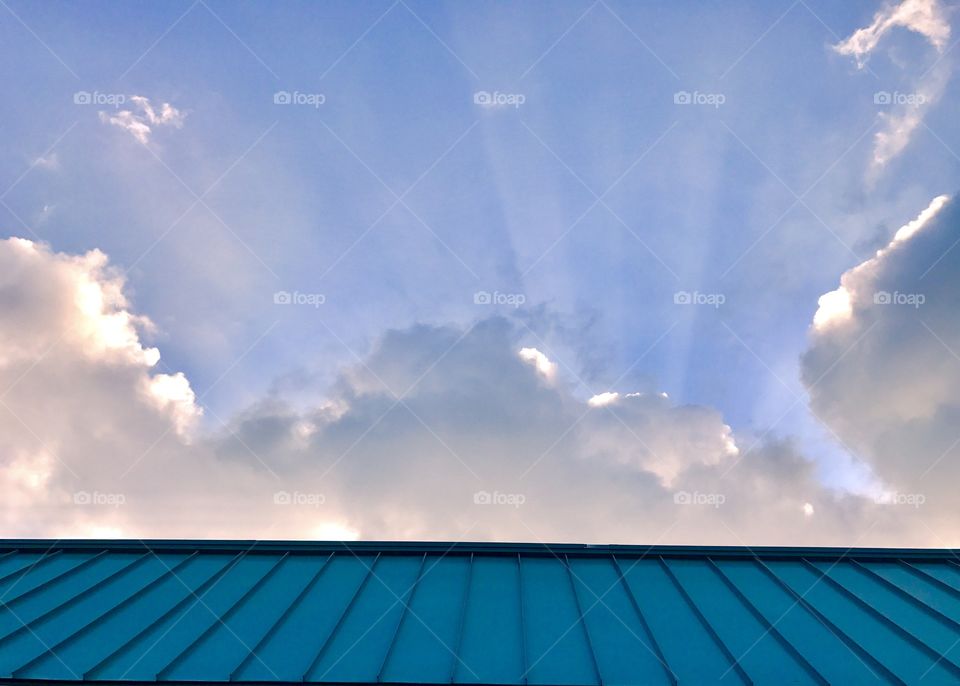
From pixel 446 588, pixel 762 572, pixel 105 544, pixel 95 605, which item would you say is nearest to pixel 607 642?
pixel 446 588

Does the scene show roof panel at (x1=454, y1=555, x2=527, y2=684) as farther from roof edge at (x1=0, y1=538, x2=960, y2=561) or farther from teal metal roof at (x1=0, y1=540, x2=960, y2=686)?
roof edge at (x1=0, y1=538, x2=960, y2=561)

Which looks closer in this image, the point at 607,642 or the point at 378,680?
the point at 378,680

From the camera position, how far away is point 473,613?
588 inches

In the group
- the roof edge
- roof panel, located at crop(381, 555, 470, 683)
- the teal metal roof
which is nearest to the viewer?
roof panel, located at crop(381, 555, 470, 683)

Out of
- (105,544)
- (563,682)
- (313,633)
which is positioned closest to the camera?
(563,682)

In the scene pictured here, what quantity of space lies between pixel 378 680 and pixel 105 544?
1155 cm

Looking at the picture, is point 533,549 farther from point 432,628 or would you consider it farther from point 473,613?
point 432,628

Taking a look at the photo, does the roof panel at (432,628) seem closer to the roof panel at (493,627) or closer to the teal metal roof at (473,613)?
the teal metal roof at (473,613)

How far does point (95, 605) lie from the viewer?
622 inches

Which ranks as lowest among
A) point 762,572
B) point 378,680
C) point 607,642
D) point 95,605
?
point 378,680

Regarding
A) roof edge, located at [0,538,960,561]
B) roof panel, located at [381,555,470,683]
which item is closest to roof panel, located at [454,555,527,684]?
roof panel, located at [381,555,470,683]

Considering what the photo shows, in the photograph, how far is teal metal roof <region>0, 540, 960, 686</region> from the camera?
510 inches

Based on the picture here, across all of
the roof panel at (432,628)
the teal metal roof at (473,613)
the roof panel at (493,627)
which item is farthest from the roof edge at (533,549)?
the roof panel at (432,628)

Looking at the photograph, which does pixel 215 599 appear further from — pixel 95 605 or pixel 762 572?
pixel 762 572
